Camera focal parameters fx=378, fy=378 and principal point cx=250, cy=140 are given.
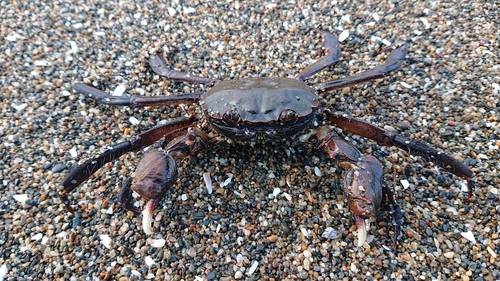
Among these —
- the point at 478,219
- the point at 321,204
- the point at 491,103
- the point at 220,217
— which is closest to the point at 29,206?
the point at 220,217

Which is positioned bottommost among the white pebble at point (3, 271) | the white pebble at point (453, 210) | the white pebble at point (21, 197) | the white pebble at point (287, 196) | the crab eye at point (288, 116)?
the white pebble at point (3, 271)

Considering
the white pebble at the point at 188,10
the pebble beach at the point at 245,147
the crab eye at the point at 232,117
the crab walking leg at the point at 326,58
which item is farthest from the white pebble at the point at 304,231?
the white pebble at the point at 188,10

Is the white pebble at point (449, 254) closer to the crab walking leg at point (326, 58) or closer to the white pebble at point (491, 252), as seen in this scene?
the white pebble at point (491, 252)

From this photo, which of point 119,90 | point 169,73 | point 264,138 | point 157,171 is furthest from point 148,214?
point 119,90

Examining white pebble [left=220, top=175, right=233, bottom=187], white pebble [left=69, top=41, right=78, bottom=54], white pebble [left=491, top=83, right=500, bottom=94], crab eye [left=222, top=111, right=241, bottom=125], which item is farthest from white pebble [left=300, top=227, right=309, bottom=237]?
white pebble [left=69, top=41, right=78, bottom=54]

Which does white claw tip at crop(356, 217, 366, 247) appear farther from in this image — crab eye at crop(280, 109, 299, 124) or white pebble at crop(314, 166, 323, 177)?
crab eye at crop(280, 109, 299, 124)

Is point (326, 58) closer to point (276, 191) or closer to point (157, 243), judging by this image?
point (276, 191)
